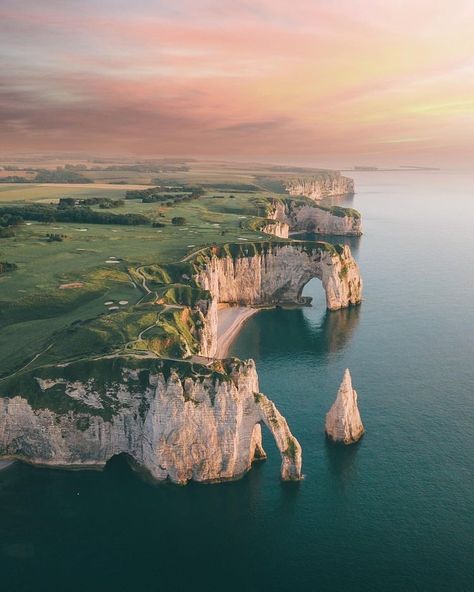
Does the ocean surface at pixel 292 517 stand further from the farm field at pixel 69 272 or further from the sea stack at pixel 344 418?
the farm field at pixel 69 272

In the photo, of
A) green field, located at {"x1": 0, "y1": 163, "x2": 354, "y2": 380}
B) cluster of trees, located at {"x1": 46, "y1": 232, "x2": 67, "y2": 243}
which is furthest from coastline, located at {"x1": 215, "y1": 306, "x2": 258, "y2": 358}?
cluster of trees, located at {"x1": 46, "y1": 232, "x2": 67, "y2": 243}

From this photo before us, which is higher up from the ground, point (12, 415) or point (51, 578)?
point (12, 415)

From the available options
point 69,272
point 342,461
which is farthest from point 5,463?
point 69,272

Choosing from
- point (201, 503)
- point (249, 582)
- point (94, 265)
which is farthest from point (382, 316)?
point (249, 582)

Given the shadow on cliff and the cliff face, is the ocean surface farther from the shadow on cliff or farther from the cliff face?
the shadow on cliff

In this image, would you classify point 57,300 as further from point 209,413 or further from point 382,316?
point 382,316

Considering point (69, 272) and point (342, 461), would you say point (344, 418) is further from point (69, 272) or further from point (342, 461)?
point (69, 272)
